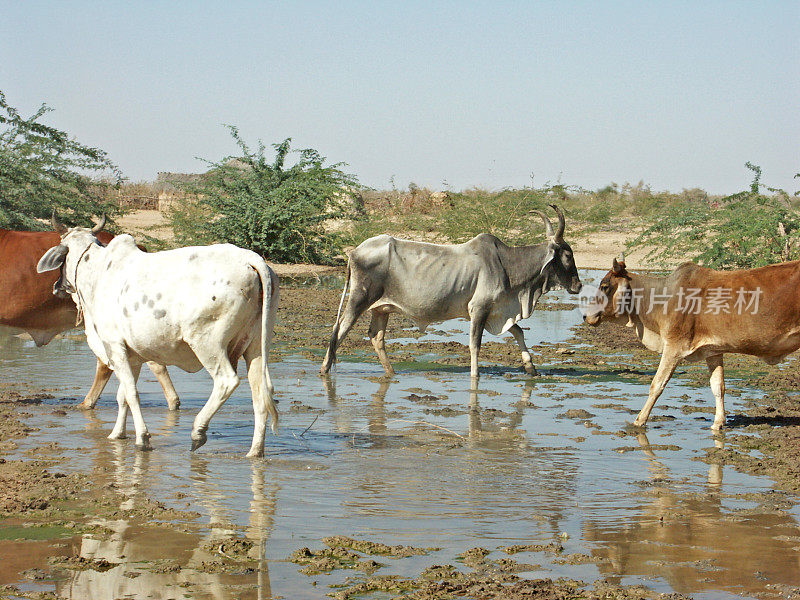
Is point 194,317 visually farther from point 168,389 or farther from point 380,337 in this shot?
point 380,337

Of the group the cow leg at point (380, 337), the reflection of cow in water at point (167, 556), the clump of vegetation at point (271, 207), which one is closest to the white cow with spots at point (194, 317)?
the reflection of cow in water at point (167, 556)

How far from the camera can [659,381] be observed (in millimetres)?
8125

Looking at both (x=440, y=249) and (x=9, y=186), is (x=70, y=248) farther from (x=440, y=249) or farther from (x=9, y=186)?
(x=9, y=186)

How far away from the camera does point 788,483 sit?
628cm

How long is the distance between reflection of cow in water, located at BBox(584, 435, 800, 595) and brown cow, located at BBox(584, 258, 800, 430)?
222cm

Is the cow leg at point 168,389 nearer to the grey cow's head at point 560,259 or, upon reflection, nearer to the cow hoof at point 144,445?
the cow hoof at point 144,445

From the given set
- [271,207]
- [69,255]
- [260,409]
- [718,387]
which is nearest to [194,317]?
[260,409]

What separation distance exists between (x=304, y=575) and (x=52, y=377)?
20.7 feet

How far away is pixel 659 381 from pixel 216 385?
367 cm

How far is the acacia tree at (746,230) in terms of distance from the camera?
53.3ft

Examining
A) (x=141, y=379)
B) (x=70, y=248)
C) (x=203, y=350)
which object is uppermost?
(x=70, y=248)

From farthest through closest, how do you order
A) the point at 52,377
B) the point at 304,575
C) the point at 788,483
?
the point at 52,377 < the point at 788,483 < the point at 304,575

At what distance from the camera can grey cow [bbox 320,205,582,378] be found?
1059 centimetres

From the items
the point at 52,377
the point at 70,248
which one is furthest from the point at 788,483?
the point at 52,377
